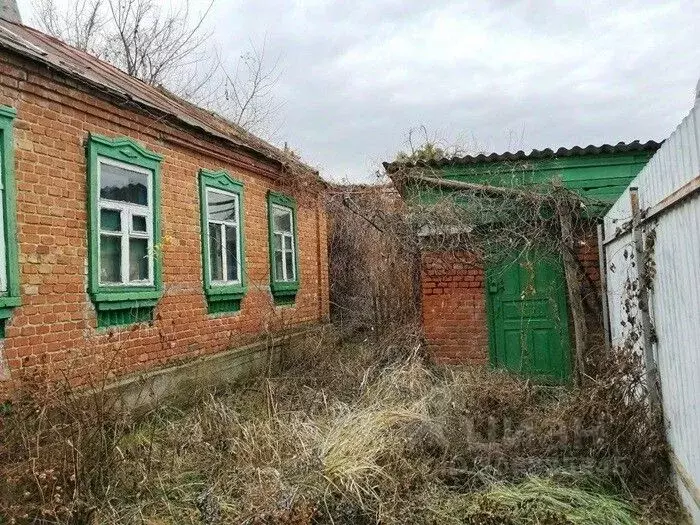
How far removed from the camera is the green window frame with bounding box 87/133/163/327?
6.27m

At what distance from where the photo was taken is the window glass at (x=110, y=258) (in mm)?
6477

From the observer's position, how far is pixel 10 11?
27.3 feet

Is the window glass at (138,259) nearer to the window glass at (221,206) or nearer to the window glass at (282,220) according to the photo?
the window glass at (221,206)

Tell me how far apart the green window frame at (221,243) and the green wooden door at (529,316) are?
378 cm

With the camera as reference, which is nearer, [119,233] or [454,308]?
[119,233]

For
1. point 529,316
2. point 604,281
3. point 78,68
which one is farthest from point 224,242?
point 604,281

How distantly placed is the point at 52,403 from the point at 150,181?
11.8ft

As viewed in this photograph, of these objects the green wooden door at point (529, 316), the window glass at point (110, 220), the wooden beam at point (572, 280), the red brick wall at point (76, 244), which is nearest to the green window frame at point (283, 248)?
the red brick wall at point (76, 244)

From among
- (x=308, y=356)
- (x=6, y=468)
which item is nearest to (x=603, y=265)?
(x=308, y=356)

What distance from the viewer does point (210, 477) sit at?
14.9 ft

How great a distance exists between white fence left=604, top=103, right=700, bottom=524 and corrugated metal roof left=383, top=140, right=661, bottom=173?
3.62 meters

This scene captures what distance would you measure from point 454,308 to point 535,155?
2.40 m

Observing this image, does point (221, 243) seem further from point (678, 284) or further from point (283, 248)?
point (678, 284)

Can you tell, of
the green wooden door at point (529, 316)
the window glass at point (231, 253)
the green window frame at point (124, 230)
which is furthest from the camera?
the window glass at point (231, 253)
